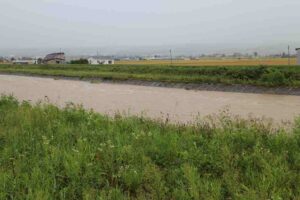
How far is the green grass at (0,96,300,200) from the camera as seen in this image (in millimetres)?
3852

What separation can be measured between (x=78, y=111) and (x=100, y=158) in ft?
11.8

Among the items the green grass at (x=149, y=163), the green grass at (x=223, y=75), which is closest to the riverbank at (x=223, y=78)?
the green grass at (x=223, y=75)

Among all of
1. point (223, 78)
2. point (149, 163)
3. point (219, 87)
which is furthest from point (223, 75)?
point (149, 163)

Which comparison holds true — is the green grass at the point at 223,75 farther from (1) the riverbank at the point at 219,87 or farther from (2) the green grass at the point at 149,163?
(2) the green grass at the point at 149,163

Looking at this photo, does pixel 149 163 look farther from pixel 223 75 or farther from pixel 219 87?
pixel 223 75

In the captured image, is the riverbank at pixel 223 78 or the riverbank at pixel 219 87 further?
the riverbank at pixel 223 78

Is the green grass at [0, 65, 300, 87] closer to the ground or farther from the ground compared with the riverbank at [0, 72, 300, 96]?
farther from the ground

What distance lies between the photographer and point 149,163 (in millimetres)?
4652

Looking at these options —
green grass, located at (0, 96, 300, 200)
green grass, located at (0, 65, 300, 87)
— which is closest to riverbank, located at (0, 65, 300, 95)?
green grass, located at (0, 65, 300, 87)

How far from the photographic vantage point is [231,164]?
15.0 ft

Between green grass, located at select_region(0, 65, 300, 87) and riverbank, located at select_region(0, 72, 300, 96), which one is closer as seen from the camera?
riverbank, located at select_region(0, 72, 300, 96)

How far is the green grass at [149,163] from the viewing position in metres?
3.85

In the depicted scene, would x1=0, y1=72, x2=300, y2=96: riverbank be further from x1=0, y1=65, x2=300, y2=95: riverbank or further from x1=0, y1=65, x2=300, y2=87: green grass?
x1=0, y1=65, x2=300, y2=87: green grass

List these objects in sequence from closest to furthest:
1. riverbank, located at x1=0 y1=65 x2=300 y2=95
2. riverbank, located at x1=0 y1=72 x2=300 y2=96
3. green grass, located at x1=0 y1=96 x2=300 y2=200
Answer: green grass, located at x1=0 y1=96 x2=300 y2=200
riverbank, located at x1=0 y1=72 x2=300 y2=96
riverbank, located at x1=0 y1=65 x2=300 y2=95
